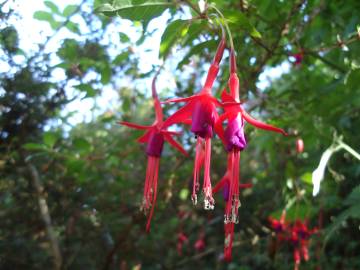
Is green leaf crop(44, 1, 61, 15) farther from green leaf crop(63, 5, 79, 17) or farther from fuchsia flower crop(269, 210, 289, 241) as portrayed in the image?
fuchsia flower crop(269, 210, 289, 241)

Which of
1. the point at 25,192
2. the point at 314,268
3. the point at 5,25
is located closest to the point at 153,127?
the point at 5,25

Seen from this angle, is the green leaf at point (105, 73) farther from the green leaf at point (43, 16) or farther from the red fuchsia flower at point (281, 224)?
the red fuchsia flower at point (281, 224)

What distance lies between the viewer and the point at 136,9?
0.79m

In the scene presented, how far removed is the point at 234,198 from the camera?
2.33 feet

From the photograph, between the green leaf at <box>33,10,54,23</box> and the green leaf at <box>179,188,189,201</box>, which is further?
the green leaf at <box>179,188,189,201</box>

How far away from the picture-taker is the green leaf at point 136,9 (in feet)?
2.51

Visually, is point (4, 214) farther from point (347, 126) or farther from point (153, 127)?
point (347, 126)

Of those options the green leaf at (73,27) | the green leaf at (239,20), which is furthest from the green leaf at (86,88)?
the green leaf at (239,20)

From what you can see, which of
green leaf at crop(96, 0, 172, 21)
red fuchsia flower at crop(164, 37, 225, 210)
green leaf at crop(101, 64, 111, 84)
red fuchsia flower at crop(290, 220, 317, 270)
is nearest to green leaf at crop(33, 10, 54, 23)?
green leaf at crop(101, 64, 111, 84)

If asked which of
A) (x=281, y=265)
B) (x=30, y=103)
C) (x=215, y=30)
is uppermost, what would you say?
(x=215, y=30)

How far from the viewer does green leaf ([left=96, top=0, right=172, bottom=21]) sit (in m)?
0.77

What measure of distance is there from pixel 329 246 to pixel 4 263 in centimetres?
215

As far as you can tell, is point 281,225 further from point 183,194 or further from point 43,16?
point 43,16

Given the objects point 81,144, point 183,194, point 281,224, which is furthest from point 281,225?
point 81,144
